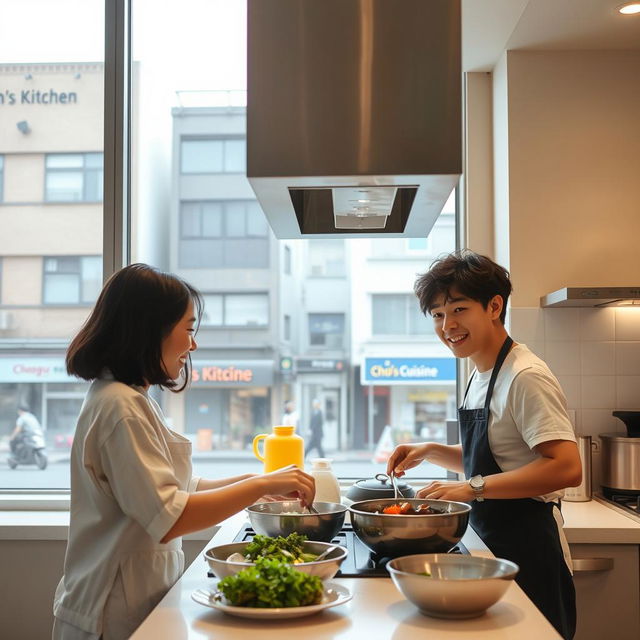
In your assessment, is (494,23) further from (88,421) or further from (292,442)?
(88,421)

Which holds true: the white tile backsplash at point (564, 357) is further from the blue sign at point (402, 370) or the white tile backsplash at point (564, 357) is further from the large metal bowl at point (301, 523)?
the large metal bowl at point (301, 523)

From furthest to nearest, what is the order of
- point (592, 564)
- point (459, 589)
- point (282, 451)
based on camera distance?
point (282, 451) → point (592, 564) → point (459, 589)

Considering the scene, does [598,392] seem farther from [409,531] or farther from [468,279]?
[409,531]

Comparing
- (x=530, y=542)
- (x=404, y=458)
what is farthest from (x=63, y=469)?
(x=530, y=542)

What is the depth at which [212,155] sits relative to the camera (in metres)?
3.22

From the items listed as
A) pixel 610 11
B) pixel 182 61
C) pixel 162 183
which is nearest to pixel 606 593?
pixel 610 11

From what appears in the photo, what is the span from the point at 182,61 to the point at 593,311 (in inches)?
73.4

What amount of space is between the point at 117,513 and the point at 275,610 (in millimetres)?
410

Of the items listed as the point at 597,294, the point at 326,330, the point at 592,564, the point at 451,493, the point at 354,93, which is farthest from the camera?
the point at 326,330

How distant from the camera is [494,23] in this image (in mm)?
2693

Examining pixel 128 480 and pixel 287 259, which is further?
pixel 287 259

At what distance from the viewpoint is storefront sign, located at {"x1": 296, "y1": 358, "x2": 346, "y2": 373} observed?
3164mm

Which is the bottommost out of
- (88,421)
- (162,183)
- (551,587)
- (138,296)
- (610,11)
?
(551,587)

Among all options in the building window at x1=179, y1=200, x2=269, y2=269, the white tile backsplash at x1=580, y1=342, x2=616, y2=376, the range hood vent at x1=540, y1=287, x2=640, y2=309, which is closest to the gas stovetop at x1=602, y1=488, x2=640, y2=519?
the white tile backsplash at x1=580, y1=342, x2=616, y2=376
